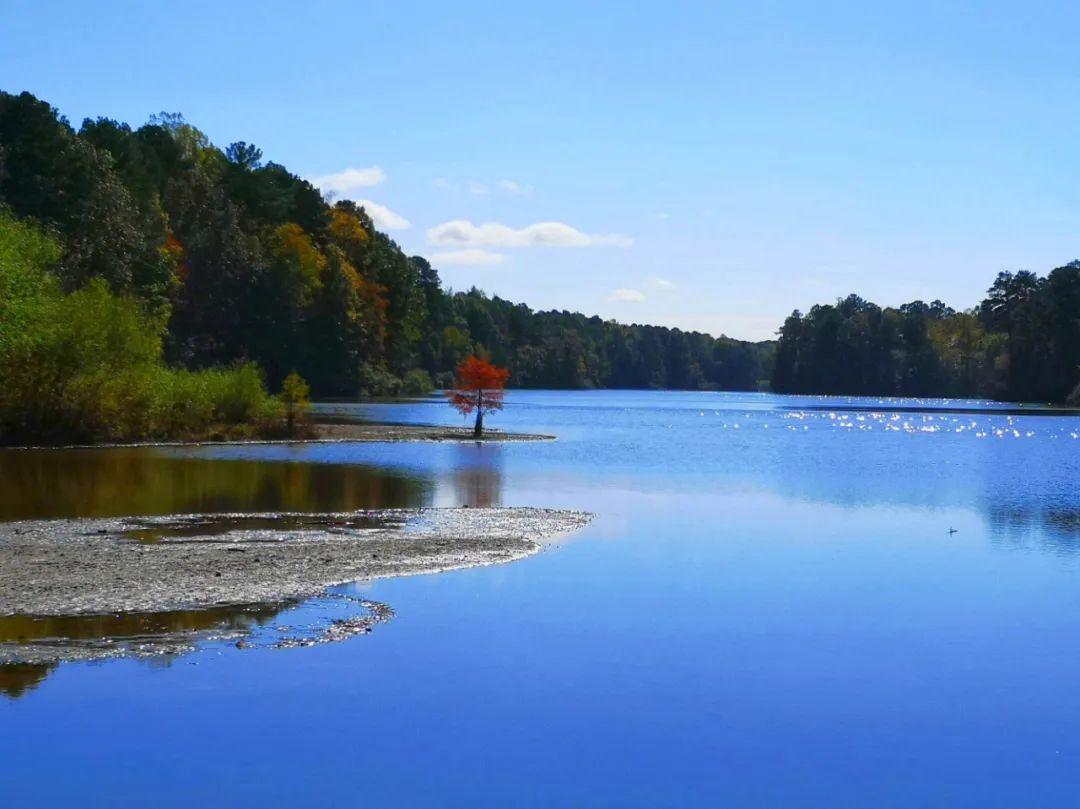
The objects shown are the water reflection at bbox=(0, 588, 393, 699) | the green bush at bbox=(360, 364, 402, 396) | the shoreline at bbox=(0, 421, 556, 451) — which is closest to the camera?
the water reflection at bbox=(0, 588, 393, 699)

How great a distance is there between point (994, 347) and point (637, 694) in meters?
165

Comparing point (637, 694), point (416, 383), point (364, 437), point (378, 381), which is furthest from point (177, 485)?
point (416, 383)

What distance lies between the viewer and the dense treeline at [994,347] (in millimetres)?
140000

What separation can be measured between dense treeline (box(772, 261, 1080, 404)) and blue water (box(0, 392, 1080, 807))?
123 metres

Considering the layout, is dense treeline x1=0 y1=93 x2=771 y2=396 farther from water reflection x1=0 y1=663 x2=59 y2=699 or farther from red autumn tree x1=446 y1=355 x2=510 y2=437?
water reflection x1=0 y1=663 x2=59 y2=699

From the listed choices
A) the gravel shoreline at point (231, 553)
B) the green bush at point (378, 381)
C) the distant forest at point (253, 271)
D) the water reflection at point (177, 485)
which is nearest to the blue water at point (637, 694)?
the gravel shoreline at point (231, 553)

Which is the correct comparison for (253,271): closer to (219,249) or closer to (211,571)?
(219,249)

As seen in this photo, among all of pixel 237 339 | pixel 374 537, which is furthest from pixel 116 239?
pixel 374 537

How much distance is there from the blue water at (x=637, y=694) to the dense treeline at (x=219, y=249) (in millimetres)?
46419

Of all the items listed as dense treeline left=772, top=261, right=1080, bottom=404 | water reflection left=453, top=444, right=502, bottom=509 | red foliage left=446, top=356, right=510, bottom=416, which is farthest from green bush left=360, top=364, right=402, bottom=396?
dense treeline left=772, top=261, right=1080, bottom=404

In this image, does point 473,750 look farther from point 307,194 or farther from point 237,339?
point 307,194

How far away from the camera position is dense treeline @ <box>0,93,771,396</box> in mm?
68500

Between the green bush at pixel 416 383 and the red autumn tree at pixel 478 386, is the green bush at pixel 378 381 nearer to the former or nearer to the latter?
the green bush at pixel 416 383

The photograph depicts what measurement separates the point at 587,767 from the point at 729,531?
55.8ft
